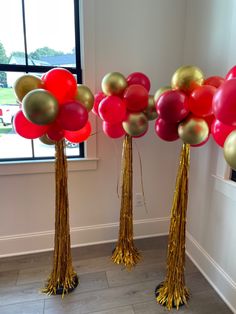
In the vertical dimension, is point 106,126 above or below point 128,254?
above

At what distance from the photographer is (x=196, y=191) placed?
1.97 m

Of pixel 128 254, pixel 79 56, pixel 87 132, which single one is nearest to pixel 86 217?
pixel 128 254

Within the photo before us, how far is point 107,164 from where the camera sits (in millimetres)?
2113

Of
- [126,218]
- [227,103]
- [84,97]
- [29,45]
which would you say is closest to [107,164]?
[126,218]

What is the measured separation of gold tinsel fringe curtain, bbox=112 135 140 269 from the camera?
72.1 inches

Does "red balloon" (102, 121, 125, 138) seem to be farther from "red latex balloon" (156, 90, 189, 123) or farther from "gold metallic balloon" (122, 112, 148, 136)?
"red latex balloon" (156, 90, 189, 123)

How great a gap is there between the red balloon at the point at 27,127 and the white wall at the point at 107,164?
656 mm

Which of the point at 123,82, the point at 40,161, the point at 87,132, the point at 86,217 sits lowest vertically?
the point at 86,217

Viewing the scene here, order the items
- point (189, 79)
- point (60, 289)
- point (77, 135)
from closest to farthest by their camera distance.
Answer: point (189, 79)
point (77, 135)
point (60, 289)

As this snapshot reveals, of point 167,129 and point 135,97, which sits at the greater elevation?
point 135,97

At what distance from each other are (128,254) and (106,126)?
45.8 inches

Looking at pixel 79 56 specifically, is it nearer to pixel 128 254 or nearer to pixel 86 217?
pixel 86 217

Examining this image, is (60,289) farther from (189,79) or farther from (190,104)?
(189,79)

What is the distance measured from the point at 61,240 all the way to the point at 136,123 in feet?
3.23
